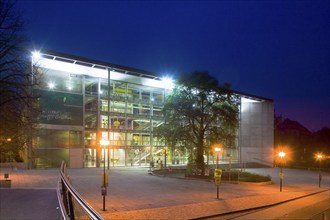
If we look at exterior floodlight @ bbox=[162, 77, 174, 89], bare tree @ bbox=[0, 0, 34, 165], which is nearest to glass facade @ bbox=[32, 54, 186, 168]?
exterior floodlight @ bbox=[162, 77, 174, 89]

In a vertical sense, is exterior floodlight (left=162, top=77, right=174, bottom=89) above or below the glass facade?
above

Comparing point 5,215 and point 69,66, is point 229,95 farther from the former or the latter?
point 5,215

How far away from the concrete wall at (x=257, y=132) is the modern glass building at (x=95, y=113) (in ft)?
57.2

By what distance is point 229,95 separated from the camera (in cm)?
3681

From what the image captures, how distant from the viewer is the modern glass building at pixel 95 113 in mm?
42656

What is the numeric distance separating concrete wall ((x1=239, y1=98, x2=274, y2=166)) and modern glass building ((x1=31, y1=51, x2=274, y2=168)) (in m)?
17.4

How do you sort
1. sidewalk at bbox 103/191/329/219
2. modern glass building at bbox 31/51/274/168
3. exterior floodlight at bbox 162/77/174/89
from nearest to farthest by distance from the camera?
sidewalk at bbox 103/191/329/219 < modern glass building at bbox 31/51/274/168 < exterior floodlight at bbox 162/77/174/89

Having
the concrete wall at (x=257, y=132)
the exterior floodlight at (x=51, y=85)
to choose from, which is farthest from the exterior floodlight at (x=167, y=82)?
the concrete wall at (x=257, y=132)

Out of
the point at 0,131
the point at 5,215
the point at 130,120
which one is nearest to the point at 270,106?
the point at 130,120

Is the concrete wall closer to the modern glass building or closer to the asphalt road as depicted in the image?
the modern glass building

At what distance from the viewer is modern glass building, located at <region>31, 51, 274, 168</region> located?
42.7m

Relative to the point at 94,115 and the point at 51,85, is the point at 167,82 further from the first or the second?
the point at 51,85

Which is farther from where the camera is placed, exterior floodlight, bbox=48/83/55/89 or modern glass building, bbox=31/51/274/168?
exterior floodlight, bbox=48/83/55/89

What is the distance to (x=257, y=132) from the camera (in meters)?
69.8
